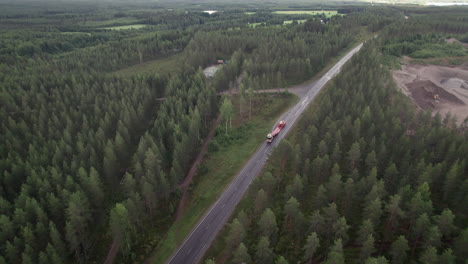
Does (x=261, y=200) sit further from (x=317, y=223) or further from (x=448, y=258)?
(x=448, y=258)

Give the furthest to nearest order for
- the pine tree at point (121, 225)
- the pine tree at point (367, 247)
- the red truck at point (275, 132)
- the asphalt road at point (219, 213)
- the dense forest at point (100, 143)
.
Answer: the red truck at point (275, 132) → the asphalt road at point (219, 213) → the dense forest at point (100, 143) → the pine tree at point (121, 225) → the pine tree at point (367, 247)

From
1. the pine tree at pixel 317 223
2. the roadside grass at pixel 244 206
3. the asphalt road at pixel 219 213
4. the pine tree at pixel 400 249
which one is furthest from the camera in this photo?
the asphalt road at pixel 219 213

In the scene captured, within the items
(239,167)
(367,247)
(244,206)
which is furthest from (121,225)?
(367,247)

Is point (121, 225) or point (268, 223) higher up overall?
point (268, 223)

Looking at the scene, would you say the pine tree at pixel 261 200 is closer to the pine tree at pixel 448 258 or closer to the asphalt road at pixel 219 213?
the asphalt road at pixel 219 213

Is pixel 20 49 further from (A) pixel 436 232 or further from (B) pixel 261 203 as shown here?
(A) pixel 436 232

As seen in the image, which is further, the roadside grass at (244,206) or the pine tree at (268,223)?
the roadside grass at (244,206)

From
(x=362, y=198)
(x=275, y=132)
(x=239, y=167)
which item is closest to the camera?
(x=362, y=198)

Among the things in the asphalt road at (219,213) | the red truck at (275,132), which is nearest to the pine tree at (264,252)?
the asphalt road at (219,213)
